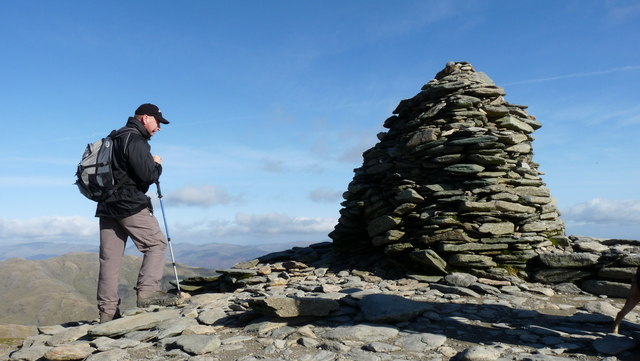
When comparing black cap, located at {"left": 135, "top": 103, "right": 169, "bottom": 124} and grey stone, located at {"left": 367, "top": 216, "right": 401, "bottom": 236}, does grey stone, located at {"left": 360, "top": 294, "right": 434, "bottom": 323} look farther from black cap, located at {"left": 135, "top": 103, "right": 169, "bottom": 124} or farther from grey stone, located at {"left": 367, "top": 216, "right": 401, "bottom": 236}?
black cap, located at {"left": 135, "top": 103, "right": 169, "bottom": 124}

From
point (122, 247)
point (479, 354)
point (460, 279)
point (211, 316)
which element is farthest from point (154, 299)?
point (460, 279)

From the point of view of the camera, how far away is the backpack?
28.9ft

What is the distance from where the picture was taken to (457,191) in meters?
12.8

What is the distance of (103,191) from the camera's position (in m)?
A: 8.85

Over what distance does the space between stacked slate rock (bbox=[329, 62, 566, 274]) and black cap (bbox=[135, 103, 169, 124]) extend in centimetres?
720

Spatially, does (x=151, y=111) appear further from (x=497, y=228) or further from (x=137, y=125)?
(x=497, y=228)

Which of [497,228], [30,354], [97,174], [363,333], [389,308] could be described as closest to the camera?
[363,333]

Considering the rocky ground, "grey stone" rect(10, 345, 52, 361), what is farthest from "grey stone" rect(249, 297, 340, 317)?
"grey stone" rect(10, 345, 52, 361)

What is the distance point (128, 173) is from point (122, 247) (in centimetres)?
173

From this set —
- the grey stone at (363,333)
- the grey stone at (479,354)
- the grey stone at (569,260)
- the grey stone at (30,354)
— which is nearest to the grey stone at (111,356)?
the grey stone at (30,354)

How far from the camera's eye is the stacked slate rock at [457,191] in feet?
40.0

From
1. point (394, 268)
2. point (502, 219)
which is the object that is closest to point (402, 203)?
point (394, 268)

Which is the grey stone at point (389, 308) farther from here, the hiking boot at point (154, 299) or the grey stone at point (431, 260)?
the hiking boot at point (154, 299)

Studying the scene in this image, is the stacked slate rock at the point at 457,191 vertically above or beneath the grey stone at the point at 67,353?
above
